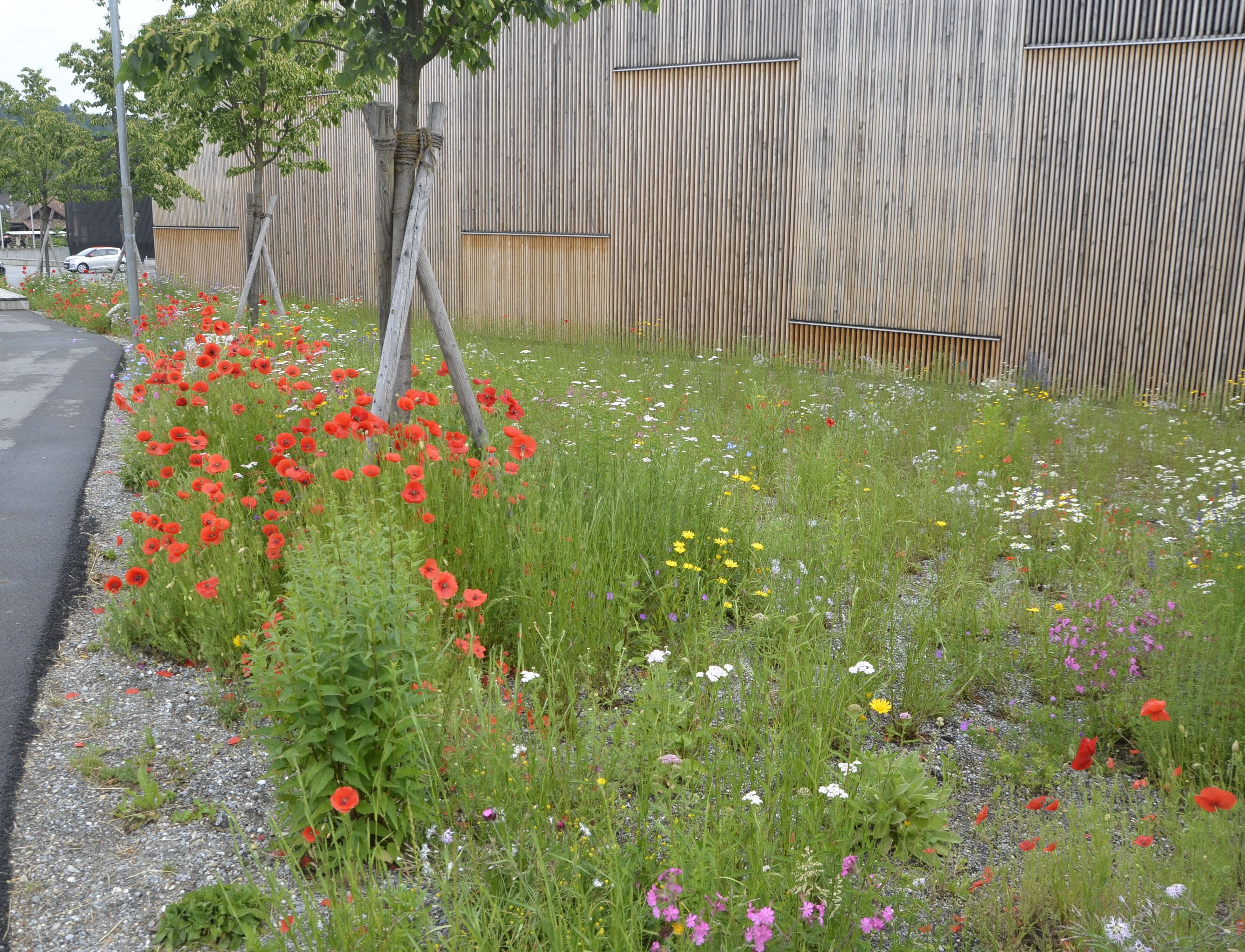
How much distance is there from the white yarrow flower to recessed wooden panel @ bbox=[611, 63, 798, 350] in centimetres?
1007

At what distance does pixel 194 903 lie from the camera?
2318mm

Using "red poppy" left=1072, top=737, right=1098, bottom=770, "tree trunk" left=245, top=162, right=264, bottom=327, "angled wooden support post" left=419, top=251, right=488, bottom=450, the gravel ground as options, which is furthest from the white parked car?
"red poppy" left=1072, top=737, right=1098, bottom=770

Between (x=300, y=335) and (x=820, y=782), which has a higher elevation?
Answer: (x=300, y=335)

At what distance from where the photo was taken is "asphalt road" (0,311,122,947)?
3322mm

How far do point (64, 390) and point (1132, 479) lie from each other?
32.7 feet

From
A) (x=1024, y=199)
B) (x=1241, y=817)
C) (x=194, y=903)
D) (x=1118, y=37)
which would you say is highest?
(x=1118, y=37)

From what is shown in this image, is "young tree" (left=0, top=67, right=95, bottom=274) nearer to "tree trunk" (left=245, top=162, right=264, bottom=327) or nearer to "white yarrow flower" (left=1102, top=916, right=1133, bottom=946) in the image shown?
"tree trunk" (left=245, top=162, right=264, bottom=327)

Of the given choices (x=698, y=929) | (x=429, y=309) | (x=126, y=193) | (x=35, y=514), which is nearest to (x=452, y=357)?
(x=429, y=309)

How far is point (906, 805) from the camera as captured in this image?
2652mm

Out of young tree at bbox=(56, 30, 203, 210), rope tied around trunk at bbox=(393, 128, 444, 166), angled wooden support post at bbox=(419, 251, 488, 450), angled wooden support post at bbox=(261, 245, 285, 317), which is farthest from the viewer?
young tree at bbox=(56, 30, 203, 210)

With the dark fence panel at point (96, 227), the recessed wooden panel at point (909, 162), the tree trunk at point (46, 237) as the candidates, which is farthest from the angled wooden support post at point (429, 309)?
the dark fence panel at point (96, 227)

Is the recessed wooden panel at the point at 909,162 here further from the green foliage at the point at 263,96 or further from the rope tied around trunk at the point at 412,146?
the rope tied around trunk at the point at 412,146

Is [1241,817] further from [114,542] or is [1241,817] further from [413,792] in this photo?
[114,542]

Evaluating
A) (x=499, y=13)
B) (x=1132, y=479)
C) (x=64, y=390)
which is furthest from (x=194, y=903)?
(x=64, y=390)
